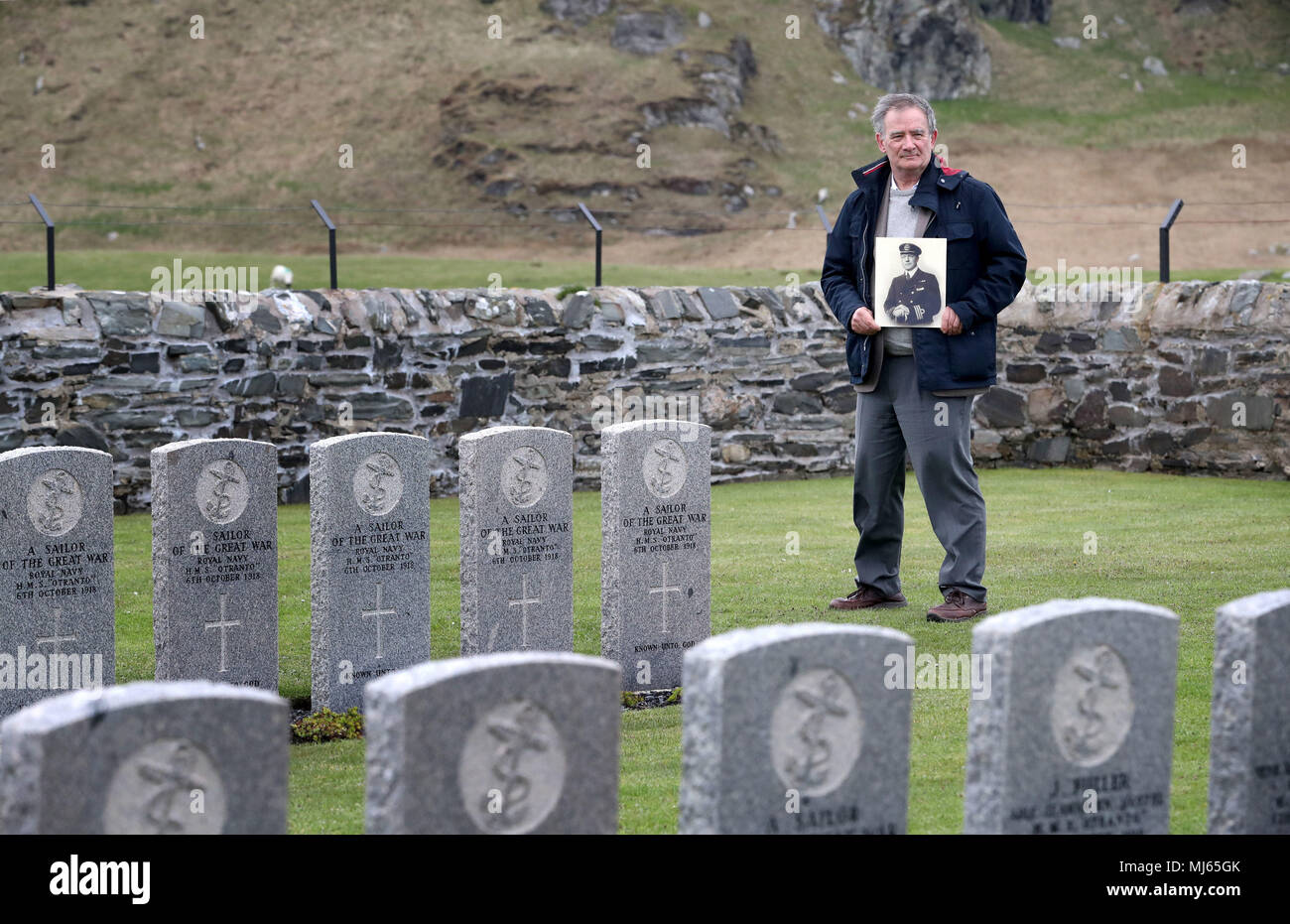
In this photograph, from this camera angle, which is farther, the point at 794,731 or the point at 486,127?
the point at 486,127

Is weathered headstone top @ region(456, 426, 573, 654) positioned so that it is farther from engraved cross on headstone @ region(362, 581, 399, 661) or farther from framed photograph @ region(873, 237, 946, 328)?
framed photograph @ region(873, 237, 946, 328)

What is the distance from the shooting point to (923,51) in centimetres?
4741

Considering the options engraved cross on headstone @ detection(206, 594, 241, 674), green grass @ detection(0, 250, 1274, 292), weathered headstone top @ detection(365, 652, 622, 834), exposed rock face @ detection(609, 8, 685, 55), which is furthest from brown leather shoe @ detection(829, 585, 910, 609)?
exposed rock face @ detection(609, 8, 685, 55)

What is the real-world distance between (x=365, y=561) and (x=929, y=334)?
8.92ft

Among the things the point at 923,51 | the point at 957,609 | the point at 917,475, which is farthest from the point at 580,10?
the point at 957,609

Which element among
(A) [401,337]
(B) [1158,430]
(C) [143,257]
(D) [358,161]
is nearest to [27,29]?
(D) [358,161]

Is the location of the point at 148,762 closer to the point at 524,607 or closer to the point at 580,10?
the point at 524,607

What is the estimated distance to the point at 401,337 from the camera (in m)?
11.4

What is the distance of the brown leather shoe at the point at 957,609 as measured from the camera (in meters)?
6.73

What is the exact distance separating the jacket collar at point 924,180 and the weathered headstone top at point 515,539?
1887mm

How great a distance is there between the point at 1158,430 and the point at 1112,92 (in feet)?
127

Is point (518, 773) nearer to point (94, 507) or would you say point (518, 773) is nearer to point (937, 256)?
point (94, 507)

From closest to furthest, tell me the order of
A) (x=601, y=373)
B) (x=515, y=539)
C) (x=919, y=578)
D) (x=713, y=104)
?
(x=515, y=539) < (x=919, y=578) < (x=601, y=373) < (x=713, y=104)

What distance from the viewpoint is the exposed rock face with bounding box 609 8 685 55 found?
43.9 metres
